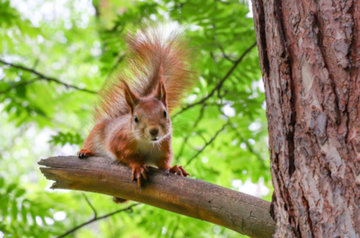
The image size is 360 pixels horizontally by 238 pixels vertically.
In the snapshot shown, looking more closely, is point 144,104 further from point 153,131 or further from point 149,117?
point 153,131

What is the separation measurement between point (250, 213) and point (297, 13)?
2.40ft

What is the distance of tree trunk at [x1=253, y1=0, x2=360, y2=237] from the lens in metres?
1.35

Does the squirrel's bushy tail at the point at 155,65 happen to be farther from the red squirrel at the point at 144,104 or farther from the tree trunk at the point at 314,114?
the tree trunk at the point at 314,114

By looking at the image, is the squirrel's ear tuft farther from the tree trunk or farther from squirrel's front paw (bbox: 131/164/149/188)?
the tree trunk

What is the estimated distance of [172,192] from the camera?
6.23 ft

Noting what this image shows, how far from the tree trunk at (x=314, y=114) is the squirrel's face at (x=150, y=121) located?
37.7 inches

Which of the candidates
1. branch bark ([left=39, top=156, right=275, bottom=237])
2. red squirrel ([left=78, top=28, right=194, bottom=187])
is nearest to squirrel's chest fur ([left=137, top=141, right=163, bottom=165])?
red squirrel ([left=78, top=28, right=194, bottom=187])

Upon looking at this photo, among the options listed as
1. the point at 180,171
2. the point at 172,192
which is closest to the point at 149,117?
the point at 180,171

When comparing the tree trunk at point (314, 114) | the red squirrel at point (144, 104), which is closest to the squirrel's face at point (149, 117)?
the red squirrel at point (144, 104)

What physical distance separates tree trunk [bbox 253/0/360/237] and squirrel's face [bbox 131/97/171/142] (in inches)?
37.7

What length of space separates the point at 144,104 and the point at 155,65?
1.43ft

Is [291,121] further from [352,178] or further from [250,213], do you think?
Answer: [250,213]

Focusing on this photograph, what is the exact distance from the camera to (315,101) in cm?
144

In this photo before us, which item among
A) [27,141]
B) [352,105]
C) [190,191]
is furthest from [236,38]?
[27,141]
